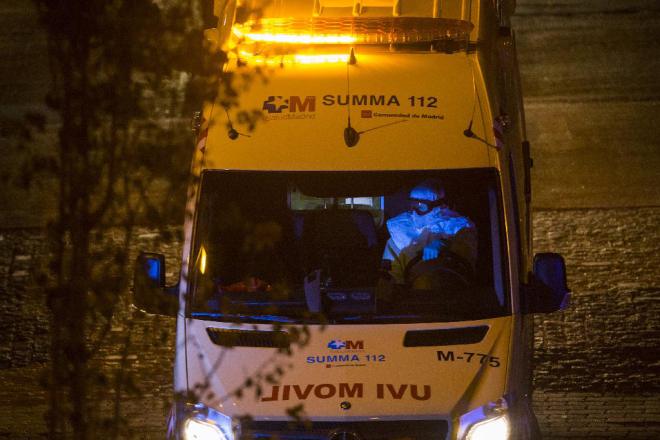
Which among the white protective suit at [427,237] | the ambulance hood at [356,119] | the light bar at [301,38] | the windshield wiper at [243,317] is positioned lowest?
the windshield wiper at [243,317]

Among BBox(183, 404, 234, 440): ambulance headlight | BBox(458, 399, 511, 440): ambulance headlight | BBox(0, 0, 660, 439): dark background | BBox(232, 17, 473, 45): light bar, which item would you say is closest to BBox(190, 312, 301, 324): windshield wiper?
BBox(183, 404, 234, 440): ambulance headlight

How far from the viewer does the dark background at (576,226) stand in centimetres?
987

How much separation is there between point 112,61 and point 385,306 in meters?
4.44

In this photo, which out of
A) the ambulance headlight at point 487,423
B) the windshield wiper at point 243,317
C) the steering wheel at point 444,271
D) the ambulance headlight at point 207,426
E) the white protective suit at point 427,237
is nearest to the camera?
the ambulance headlight at point 487,423

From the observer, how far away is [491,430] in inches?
240

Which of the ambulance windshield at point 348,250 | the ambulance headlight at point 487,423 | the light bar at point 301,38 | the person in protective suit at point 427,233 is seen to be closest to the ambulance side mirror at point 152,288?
the ambulance windshield at point 348,250

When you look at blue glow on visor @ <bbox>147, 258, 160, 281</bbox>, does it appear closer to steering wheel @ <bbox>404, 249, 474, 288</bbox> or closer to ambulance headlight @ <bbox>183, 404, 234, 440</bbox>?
ambulance headlight @ <bbox>183, 404, 234, 440</bbox>

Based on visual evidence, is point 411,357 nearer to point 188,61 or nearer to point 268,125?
point 268,125

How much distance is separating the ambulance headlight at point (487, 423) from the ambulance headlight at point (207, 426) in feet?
4.04

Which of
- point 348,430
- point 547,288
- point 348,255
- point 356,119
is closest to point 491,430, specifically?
point 348,430

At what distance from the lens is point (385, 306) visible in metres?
6.64

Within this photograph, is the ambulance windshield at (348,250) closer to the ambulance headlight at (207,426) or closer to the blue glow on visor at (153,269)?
the blue glow on visor at (153,269)

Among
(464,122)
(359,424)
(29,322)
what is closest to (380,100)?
(464,122)

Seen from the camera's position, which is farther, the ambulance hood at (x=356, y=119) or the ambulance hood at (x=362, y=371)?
the ambulance hood at (x=356, y=119)
